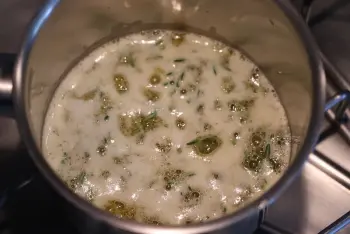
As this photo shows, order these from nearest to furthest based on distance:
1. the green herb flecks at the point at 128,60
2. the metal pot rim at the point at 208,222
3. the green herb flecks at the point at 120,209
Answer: the metal pot rim at the point at 208,222 → the green herb flecks at the point at 120,209 → the green herb flecks at the point at 128,60

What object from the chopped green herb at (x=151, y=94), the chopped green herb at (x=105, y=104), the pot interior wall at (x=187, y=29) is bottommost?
the chopped green herb at (x=105, y=104)

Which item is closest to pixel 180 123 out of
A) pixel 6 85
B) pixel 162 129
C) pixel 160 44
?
pixel 162 129

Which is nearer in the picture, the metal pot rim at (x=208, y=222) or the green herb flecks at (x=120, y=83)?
the metal pot rim at (x=208, y=222)

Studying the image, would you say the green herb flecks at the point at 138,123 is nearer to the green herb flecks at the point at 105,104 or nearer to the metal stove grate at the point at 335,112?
the green herb flecks at the point at 105,104

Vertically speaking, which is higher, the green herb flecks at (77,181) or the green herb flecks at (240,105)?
the green herb flecks at (240,105)

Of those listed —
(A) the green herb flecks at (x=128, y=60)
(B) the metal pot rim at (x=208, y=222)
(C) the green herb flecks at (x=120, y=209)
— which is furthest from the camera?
(A) the green herb flecks at (x=128, y=60)

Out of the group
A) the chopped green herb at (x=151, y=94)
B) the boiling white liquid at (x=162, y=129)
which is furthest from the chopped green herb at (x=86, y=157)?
the chopped green herb at (x=151, y=94)
